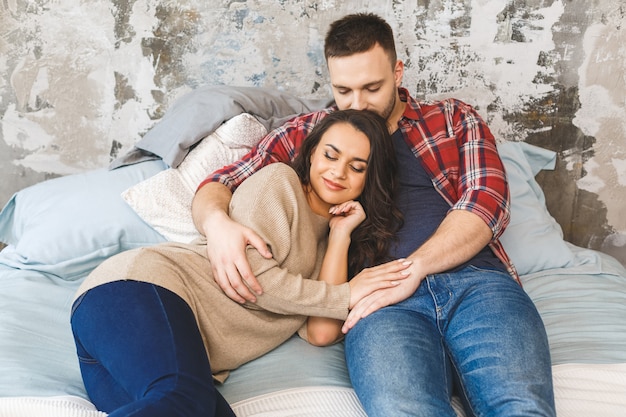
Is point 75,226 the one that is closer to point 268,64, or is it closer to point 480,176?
point 268,64

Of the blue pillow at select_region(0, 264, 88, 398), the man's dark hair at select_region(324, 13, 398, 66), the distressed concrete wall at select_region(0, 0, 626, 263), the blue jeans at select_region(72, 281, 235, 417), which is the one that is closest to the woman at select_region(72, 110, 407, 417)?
the blue jeans at select_region(72, 281, 235, 417)

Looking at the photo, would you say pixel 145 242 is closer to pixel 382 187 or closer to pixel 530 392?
pixel 382 187

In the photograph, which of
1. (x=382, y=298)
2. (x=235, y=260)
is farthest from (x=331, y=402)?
(x=235, y=260)

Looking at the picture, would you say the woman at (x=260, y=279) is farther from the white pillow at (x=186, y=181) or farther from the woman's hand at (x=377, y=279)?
the white pillow at (x=186, y=181)

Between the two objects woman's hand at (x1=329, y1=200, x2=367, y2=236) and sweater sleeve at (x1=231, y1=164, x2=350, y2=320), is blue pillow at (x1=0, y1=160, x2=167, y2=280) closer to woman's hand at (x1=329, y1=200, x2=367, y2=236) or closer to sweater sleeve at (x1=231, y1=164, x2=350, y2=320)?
sweater sleeve at (x1=231, y1=164, x2=350, y2=320)

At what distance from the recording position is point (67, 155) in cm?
260

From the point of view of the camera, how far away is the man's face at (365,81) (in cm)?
191

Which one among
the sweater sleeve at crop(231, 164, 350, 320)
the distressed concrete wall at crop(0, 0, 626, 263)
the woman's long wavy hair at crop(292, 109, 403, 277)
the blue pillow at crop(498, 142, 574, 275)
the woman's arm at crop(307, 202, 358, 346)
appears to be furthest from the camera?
the distressed concrete wall at crop(0, 0, 626, 263)

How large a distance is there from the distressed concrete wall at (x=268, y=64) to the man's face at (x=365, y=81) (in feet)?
2.04

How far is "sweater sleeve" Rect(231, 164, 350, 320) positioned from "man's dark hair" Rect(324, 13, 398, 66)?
17.8 inches

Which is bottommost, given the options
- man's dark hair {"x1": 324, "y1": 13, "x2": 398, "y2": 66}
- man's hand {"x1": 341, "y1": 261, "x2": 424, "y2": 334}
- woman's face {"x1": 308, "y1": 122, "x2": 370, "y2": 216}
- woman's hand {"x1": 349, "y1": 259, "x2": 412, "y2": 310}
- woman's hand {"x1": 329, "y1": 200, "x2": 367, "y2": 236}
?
man's hand {"x1": 341, "y1": 261, "x2": 424, "y2": 334}

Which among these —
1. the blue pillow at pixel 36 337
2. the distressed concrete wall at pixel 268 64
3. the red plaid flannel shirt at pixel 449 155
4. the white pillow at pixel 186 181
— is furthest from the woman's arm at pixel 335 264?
the distressed concrete wall at pixel 268 64

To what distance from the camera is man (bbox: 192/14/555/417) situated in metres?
1.39

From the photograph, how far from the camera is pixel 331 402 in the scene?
58.5 inches
